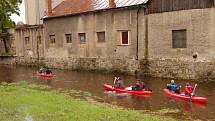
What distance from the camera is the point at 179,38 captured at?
30000 mm

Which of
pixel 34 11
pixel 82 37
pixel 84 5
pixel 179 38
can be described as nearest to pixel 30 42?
pixel 34 11

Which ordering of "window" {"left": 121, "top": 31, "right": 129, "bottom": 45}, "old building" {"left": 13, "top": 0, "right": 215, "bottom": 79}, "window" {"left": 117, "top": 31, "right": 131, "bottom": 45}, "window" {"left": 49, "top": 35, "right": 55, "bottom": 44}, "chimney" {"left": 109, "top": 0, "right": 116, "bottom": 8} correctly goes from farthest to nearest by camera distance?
"window" {"left": 49, "top": 35, "right": 55, "bottom": 44}, "chimney" {"left": 109, "top": 0, "right": 116, "bottom": 8}, "window" {"left": 121, "top": 31, "right": 129, "bottom": 45}, "window" {"left": 117, "top": 31, "right": 131, "bottom": 45}, "old building" {"left": 13, "top": 0, "right": 215, "bottom": 79}

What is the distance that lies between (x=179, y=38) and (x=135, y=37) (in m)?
4.80

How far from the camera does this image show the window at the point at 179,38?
2958 centimetres

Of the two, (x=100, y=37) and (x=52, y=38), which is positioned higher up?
(x=52, y=38)

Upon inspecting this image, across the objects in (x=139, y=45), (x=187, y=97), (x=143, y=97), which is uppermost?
(x=139, y=45)

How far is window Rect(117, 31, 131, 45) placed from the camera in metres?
34.5

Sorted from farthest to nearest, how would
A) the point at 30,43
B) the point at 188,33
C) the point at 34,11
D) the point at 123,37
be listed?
1. the point at 34,11
2. the point at 30,43
3. the point at 123,37
4. the point at 188,33

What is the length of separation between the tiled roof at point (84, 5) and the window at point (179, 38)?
174 inches

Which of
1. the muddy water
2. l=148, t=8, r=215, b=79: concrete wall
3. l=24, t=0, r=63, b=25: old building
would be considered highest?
l=24, t=0, r=63, b=25: old building

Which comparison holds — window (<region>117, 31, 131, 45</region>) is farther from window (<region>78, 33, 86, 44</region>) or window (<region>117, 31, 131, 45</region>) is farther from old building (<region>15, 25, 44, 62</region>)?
old building (<region>15, 25, 44, 62</region>)

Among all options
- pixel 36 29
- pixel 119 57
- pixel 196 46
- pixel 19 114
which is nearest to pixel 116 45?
pixel 119 57

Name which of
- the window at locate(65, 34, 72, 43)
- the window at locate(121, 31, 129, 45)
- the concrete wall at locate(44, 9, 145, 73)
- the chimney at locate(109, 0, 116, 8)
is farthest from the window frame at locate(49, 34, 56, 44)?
the window at locate(121, 31, 129, 45)

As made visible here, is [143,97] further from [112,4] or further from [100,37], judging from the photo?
[100,37]
